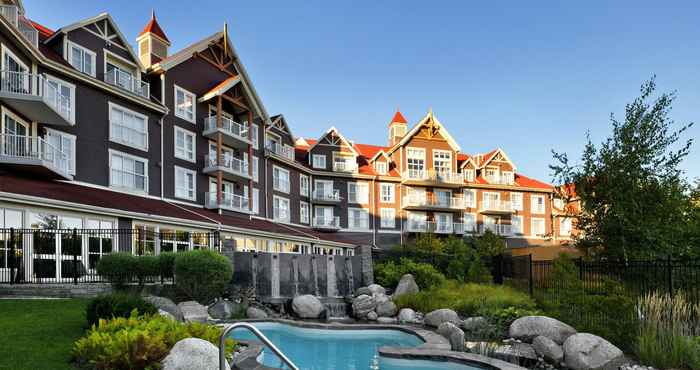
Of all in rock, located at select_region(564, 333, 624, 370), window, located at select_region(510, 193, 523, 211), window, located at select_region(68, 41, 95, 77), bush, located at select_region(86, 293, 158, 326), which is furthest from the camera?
window, located at select_region(510, 193, 523, 211)

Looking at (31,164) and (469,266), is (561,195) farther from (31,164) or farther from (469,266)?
(31,164)

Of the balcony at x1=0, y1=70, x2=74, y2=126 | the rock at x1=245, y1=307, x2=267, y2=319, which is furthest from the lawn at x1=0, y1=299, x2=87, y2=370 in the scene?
the balcony at x1=0, y1=70, x2=74, y2=126

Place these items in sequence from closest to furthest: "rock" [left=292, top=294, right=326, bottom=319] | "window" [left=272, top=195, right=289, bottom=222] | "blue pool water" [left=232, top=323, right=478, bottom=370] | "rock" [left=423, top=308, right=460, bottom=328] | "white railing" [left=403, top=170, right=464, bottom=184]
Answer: "blue pool water" [left=232, top=323, right=478, bottom=370] < "rock" [left=423, top=308, right=460, bottom=328] < "rock" [left=292, top=294, right=326, bottom=319] < "window" [left=272, top=195, right=289, bottom=222] < "white railing" [left=403, top=170, right=464, bottom=184]

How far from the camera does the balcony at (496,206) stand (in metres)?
49.6

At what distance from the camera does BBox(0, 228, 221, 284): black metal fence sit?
17.2 meters

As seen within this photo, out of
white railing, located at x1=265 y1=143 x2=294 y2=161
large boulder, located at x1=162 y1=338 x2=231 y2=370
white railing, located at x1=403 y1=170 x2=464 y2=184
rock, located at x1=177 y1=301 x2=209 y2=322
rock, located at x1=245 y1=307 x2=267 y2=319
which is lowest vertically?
rock, located at x1=245 y1=307 x2=267 y2=319

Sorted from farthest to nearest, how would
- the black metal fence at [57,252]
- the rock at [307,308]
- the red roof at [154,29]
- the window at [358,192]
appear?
1. the window at [358,192]
2. the red roof at [154,29]
3. the rock at [307,308]
4. the black metal fence at [57,252]

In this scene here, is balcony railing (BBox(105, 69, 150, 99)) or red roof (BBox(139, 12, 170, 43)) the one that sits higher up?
red roof (BBox(139, 12, 170, 43))

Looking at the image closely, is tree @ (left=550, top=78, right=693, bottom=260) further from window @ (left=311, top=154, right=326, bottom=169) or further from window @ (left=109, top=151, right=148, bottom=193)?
window @ (left=311, top=154, right=326, bottom=169)

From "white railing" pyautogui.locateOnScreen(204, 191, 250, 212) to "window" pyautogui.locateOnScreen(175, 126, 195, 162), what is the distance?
2687mm

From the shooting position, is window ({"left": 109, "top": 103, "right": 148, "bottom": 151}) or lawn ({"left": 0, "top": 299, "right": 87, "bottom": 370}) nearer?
lawn ({"left": 0, "top": 299, "right": 87, "bottom": 370})

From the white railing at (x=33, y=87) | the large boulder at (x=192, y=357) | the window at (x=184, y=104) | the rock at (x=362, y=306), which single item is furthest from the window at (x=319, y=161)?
the large boulder at (x=192, y=357)

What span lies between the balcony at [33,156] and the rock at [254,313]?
1038 centimetres

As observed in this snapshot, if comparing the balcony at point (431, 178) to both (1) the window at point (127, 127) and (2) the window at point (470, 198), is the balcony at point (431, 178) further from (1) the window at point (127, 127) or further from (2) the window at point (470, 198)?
(1) the window at point (127, 127)
